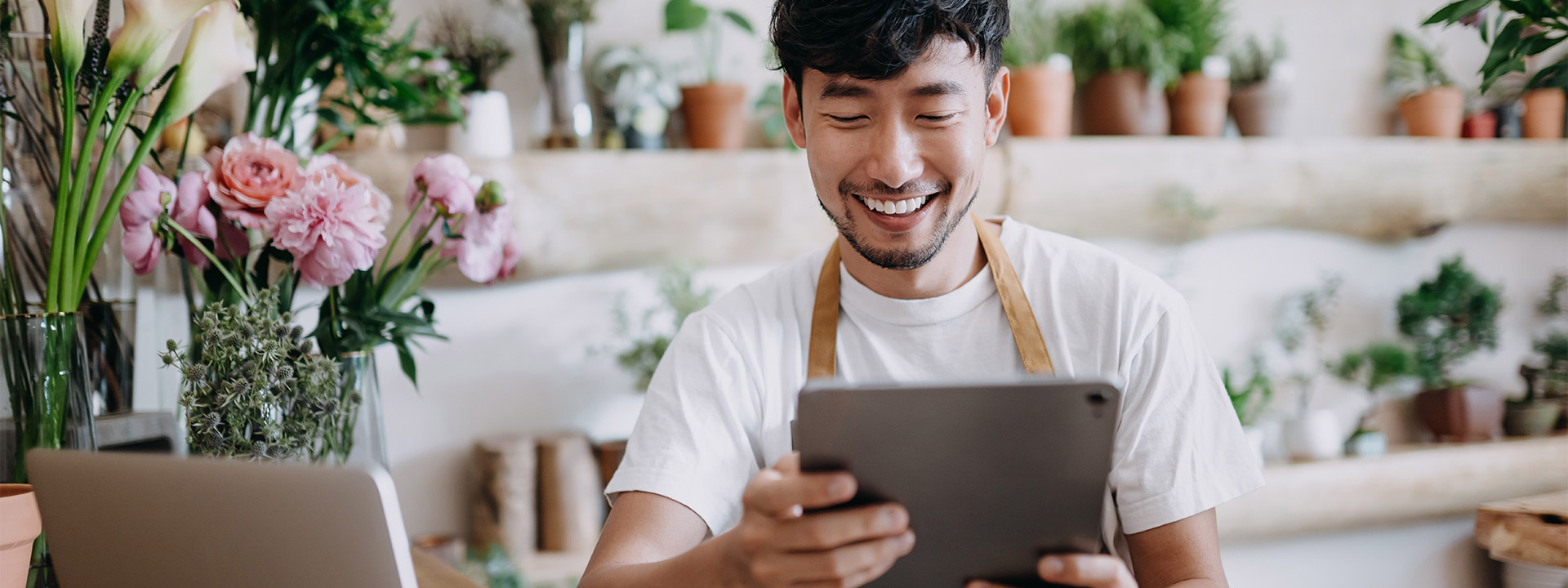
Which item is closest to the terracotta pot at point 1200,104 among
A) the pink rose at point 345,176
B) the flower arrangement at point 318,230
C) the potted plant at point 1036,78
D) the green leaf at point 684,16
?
the potted plant at point 1036,78

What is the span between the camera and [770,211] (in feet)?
7.20

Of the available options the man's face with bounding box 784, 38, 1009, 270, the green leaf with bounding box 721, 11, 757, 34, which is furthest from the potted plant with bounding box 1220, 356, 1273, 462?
the man's face with bounding box 784, 38, 1009, 270

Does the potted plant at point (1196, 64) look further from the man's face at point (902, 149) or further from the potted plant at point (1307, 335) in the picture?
the man's face at point (902, 149)

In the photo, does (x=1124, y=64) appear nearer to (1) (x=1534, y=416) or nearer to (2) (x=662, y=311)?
(2) (x=662, y=311)

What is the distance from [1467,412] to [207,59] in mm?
3157

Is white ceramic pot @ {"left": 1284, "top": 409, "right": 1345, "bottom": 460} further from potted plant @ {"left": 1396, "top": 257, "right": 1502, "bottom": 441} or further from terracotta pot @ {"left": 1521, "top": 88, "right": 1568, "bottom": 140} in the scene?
terracotta pot @ {"left": 1521, "top": 88, "right": 1568, "bottom": 140}

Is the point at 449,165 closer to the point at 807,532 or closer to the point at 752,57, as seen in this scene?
the point at 807,532

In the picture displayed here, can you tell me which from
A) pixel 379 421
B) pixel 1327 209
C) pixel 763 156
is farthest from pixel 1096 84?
pixel 379 421

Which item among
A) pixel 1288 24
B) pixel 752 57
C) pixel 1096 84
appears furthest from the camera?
pixel 1288 24

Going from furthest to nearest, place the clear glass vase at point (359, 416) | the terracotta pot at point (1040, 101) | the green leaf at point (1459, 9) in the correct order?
the terracotta pot at point (1040, 101) → the clear glass vase at point (359, 416) → the green leaf at point (1459, 9)

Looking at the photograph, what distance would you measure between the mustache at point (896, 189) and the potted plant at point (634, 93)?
1.12 metres

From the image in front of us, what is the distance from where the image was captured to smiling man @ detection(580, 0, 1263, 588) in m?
1.04

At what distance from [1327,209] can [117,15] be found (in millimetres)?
2791

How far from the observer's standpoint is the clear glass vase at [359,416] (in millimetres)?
1197
